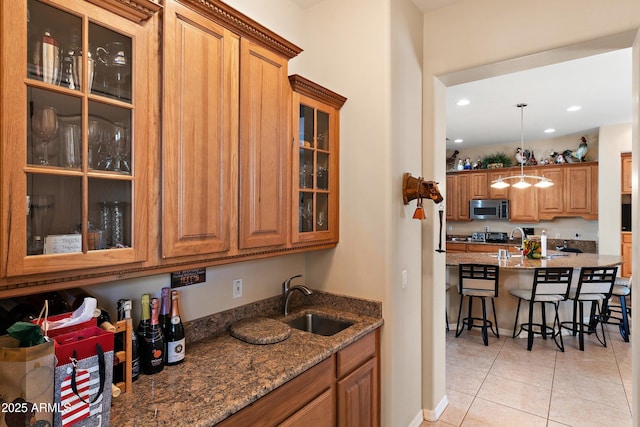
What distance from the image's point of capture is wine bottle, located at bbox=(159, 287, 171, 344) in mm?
1550

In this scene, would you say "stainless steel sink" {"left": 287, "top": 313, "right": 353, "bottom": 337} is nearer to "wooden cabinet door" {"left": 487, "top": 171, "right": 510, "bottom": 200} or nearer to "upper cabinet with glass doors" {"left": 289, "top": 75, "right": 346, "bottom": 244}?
"upper cabinet with glass doors" {"left": 289, "top": 75, "right": 346, "bottom": 244}

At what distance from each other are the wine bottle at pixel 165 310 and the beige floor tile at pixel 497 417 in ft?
7.62

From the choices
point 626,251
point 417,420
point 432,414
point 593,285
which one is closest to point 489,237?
point 626,251

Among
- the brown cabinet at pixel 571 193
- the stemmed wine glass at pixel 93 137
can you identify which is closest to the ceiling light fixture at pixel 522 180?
the brown cabinet at pixel 571 193

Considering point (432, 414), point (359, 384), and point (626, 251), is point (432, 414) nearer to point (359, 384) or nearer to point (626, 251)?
point (359, 384)

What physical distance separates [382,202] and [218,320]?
120 cm

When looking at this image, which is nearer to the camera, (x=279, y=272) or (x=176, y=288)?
(x=176, y=288)

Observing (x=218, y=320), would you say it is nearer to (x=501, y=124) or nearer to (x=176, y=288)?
(x=176, y=288)

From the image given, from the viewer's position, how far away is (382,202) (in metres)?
2.18

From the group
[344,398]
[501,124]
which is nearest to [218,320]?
[344,398]

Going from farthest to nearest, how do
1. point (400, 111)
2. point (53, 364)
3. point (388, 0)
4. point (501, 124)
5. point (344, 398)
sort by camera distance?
point (501, 124) < point (400, 111) < point (388, 0) < point (344, 398) < point (53, 364)

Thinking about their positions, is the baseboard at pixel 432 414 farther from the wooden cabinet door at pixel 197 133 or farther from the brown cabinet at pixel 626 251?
the brown cabinet at pixel 626 251

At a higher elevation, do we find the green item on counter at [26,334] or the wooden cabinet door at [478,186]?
the wooden cabinet door at [478,186]

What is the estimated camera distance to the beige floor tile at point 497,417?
260 centimetres
